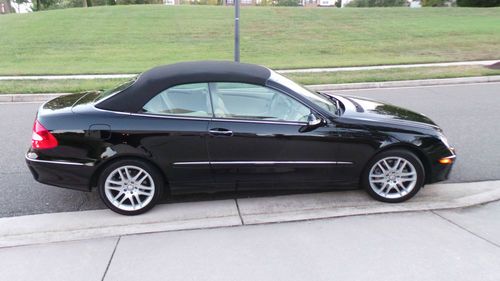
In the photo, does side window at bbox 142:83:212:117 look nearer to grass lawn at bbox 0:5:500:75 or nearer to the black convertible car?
the black convertible car

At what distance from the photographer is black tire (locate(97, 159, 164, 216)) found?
381 centimetres

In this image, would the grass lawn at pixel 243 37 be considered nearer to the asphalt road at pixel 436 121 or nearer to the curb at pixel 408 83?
the curb at pixel 408 83

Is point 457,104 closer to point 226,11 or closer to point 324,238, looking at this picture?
point 324,238

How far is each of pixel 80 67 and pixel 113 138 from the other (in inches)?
437

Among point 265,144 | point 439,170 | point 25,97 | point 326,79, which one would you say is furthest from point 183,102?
point 326,79

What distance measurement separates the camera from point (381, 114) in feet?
14.1

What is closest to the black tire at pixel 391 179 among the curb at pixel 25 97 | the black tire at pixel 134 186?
the black tire at pixel 134 186

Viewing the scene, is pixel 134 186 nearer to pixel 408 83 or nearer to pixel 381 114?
pixel 381 114

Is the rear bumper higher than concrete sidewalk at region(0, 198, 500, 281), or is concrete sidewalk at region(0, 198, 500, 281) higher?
the rear bumper

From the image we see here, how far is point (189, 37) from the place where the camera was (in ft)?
67.6

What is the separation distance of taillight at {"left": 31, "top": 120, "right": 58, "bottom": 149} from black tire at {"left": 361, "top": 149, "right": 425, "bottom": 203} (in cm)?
303

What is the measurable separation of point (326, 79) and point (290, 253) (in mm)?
8422

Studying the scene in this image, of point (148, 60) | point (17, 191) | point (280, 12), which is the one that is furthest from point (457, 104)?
point (280, 12)

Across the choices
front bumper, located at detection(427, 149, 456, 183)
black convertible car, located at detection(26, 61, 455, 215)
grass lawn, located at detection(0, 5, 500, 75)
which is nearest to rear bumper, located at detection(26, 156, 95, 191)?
black convertible car, located at detection(26, 61, 455, 215)
